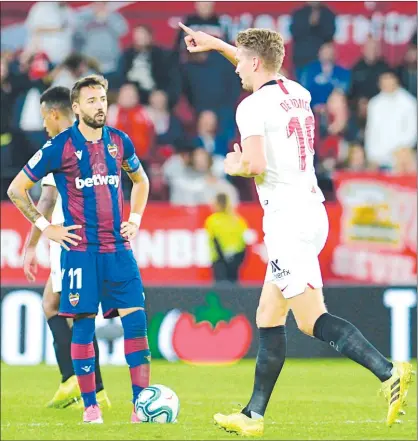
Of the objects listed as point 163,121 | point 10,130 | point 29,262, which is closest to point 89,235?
point 29,262

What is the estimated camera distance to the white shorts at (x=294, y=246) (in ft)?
20.2

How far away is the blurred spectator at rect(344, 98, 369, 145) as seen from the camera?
16.0 metres

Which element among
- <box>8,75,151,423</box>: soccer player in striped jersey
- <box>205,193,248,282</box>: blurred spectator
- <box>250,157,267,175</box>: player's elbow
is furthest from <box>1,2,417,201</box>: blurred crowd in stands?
<box>250,157,267,175</box>: player's elbow

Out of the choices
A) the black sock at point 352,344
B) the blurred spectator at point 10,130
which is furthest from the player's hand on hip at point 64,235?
the blurred spectator at point 10,130

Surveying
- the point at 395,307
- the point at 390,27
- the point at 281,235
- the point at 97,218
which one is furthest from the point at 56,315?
the point at 390,27

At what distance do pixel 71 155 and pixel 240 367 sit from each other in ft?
16.6

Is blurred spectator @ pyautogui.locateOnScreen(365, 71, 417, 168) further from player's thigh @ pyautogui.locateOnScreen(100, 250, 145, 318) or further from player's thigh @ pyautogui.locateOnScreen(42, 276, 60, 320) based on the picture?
player's thigh @ pyautogui.locateOnScreen(100, 250, 145, 318)

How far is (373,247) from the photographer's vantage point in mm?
14094

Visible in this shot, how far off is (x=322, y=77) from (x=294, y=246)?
401 inches

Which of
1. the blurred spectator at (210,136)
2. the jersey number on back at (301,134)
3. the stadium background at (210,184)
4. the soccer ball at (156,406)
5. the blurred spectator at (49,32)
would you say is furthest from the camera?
the blurred spectator at (49,32)

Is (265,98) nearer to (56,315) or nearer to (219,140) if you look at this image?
(56,315)

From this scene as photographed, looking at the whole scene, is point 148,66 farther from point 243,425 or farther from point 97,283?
point 243,425

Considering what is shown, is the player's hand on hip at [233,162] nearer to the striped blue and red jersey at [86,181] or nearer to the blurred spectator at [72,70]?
the striped blue and red jersey at [86,181]

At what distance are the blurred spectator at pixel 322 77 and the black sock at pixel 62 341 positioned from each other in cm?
796
